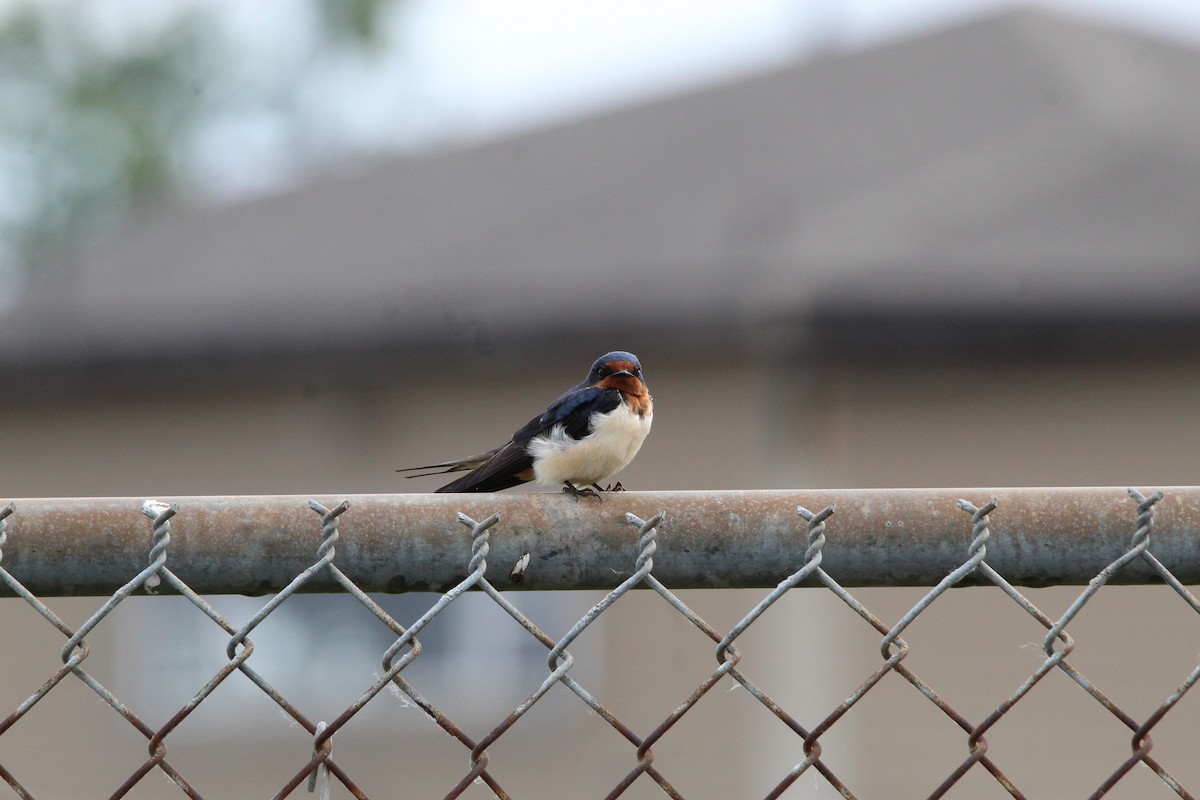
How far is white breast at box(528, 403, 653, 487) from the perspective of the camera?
10.4 ft

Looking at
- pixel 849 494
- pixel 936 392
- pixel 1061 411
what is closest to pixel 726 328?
pixel 936 392

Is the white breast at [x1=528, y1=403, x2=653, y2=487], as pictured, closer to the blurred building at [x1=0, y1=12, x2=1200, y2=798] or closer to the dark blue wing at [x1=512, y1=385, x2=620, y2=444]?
the dark blue wing at [x1=512, y1=385, x2=620, y2=444]

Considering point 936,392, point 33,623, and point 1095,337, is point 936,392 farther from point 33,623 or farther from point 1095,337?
point 33,623

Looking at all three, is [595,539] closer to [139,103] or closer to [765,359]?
[765,359]

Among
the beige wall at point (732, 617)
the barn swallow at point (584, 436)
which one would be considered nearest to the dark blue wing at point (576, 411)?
the barn swallow at point (584, 436)

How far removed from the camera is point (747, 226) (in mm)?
8883

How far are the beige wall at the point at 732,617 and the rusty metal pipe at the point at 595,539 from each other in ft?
16.8

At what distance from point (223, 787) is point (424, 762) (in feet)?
4.24

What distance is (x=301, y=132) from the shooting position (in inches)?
1068

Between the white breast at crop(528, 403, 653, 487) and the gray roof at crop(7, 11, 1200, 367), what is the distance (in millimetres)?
4110

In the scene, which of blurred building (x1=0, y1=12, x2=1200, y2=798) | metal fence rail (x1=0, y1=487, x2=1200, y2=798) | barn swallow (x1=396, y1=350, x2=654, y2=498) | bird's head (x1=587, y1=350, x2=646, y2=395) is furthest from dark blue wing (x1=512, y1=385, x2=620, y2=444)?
blurred building (x1=0, y1=12, x2=1200, y2=798)

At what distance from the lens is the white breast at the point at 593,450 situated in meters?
3.17

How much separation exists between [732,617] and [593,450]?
454 centimetres

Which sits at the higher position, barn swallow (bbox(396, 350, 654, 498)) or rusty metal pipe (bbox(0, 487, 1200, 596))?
barn swallow (bbox(396, 350, 654, 498))
